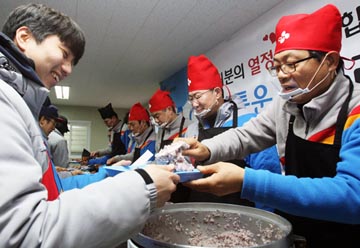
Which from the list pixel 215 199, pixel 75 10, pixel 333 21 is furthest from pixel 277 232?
pixel 75 10

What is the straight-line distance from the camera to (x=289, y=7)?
245cm

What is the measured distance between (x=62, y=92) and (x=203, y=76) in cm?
577

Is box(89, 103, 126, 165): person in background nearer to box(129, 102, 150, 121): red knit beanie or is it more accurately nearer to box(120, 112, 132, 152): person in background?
box(120, 112, 132, 152): person in background

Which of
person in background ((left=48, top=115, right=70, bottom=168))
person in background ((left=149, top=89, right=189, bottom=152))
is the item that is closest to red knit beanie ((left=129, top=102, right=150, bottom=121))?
person in background ((left=149, top=89, right=189, bottom=152))

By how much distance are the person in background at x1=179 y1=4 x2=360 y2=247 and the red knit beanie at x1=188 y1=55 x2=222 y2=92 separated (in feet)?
3.23

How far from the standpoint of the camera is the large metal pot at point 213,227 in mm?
792

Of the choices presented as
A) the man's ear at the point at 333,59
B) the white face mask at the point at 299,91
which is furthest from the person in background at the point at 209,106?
the man's ear at the point at 333,59

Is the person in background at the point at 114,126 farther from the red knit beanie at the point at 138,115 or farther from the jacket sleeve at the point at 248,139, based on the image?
the jacket sleeve at the point at 248,139

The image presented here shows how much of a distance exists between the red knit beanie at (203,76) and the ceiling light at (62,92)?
15.9ft

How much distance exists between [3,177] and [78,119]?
947 centimetres

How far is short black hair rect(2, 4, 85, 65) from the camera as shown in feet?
3.03

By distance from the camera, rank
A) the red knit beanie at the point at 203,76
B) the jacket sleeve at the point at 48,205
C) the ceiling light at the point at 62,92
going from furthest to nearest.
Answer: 1. the ceiling light at the point at 62,92
2. the red knit beanie at the point at 203,76
3. the jacket sleeve at the point at 48,205

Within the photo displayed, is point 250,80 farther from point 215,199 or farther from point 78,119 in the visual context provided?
point 78,119

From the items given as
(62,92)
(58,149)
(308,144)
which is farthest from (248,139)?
(62,92)
